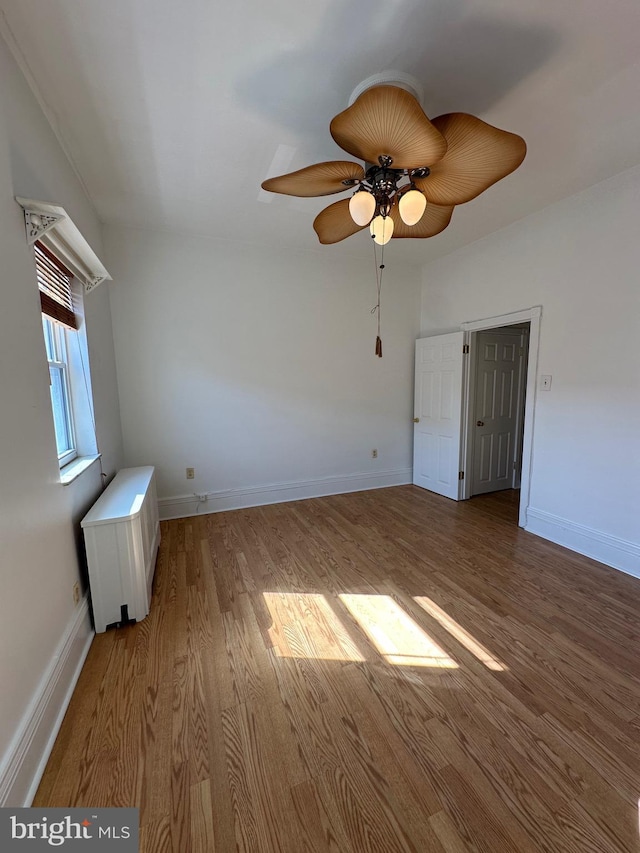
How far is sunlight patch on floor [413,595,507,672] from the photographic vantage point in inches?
67.7

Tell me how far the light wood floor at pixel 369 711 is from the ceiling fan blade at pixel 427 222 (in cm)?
233

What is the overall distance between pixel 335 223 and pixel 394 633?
2.43 metres

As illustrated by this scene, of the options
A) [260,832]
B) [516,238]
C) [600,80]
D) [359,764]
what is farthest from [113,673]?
[516,238]

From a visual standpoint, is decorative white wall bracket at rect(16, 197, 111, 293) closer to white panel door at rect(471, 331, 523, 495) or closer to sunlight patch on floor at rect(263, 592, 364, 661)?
sunlight patch on floor at rect(263, 592, 364, 661)

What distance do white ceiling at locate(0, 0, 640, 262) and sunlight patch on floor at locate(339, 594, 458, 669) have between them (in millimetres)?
2813

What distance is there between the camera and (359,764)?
1271 mm

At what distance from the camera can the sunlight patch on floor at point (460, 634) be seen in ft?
5.65

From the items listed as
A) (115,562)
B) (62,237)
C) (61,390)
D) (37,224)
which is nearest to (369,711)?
(115,562)

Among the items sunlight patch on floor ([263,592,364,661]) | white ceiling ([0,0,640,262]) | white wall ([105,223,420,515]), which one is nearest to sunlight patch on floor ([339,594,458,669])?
sunlight patch on floor ([263,592,364,661])

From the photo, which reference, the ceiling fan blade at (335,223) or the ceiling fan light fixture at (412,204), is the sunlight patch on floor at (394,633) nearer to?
the ceiling fan light fixture at (412,204)

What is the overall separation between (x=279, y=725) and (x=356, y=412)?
3.26 meters

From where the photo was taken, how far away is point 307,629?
199 cm

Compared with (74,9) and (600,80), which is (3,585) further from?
(600,80)

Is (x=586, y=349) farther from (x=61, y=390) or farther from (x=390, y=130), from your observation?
(x=61, y=390)
